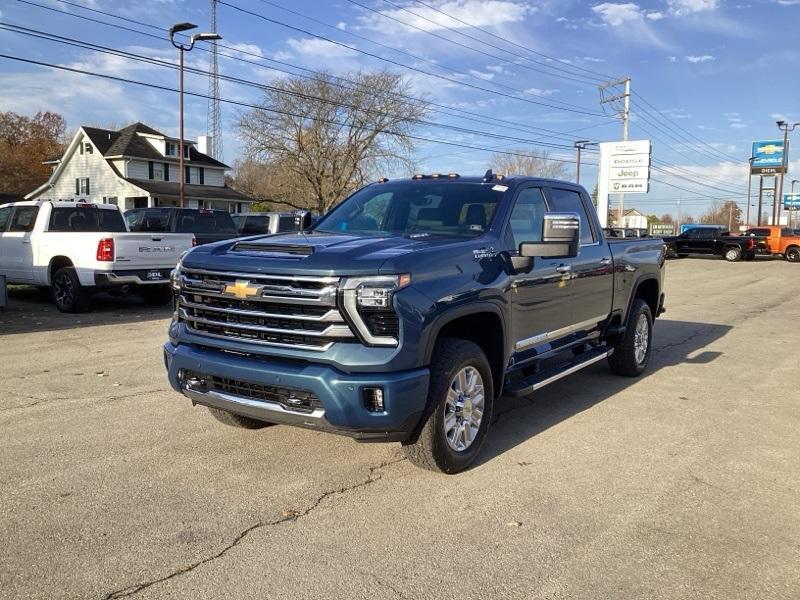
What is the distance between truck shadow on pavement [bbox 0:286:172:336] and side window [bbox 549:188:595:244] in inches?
297

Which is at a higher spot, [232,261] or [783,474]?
[232,261]

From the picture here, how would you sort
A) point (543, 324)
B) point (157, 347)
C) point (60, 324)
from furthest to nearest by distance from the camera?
point (60, 324) < point (157, 347) < point (543, 324)

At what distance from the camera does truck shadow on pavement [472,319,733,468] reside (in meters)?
5.14

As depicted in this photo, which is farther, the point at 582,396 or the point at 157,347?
the point at 157,347

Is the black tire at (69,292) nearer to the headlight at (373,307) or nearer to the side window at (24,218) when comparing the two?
the side window at (24,218)

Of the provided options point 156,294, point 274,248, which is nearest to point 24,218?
point 156,294

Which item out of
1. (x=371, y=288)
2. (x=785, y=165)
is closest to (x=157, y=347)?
(x=371, y=288)

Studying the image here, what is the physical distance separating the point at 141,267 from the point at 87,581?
8.90 meters

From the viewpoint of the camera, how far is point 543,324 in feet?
17.1

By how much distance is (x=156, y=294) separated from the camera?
12.8 metres

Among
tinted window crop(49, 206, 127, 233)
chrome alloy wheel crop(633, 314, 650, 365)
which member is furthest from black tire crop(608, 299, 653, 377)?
tinted window crop(49, 206, 127, 233)

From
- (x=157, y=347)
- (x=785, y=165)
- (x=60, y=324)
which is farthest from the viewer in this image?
(x=785, y=165)

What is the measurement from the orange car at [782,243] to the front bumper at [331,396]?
120 feet

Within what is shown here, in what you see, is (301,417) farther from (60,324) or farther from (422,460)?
(60,324)
